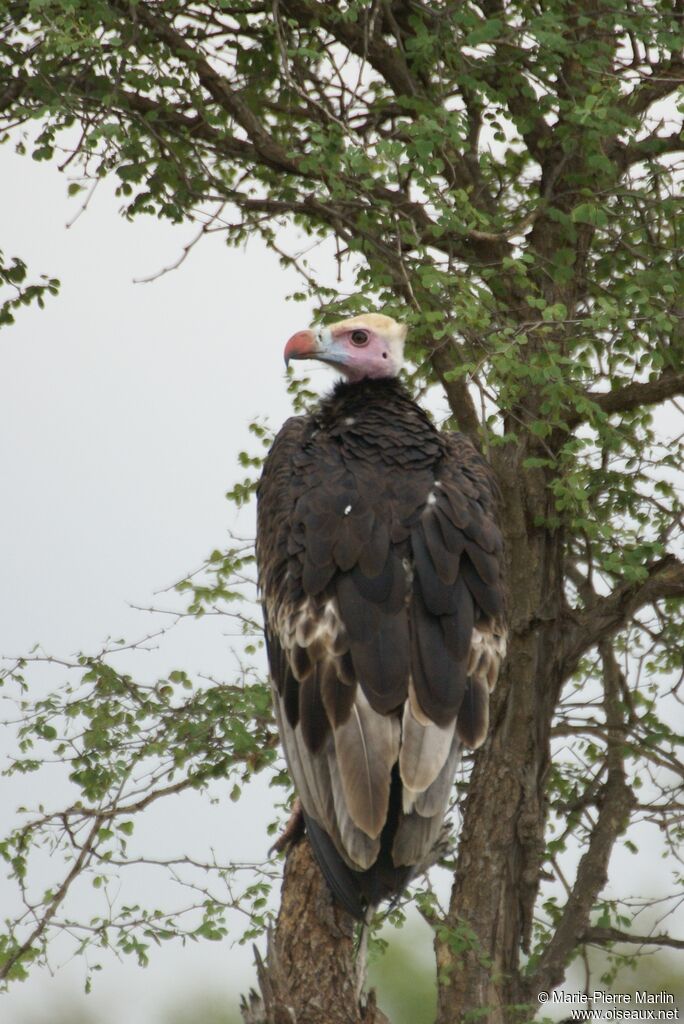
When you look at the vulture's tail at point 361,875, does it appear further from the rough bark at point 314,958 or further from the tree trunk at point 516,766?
the tree trunk at point 516,766

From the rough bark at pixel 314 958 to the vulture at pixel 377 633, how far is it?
1.32ft

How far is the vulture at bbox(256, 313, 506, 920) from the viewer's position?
13.6 feet

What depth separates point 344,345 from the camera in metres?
5.80

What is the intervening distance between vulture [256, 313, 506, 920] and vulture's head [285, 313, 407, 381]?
60 centimetres

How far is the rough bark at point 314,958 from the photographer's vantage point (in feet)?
15.0

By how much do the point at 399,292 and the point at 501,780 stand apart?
3.03 metres

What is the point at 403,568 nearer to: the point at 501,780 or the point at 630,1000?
the point at 501,780

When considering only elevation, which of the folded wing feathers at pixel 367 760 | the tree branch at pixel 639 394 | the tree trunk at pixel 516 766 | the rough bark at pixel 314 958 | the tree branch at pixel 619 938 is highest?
the tree branch at pixel 639 394

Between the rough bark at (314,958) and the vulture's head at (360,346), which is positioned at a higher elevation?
the vulture's head at (360,346)

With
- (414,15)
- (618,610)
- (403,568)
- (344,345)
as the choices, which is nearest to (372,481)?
(403,568)

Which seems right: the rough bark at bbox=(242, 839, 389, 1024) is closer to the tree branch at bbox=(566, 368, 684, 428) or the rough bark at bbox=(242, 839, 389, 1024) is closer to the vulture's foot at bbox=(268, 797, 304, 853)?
the vulture's foot at bbox=(268, 797, 304, 853)

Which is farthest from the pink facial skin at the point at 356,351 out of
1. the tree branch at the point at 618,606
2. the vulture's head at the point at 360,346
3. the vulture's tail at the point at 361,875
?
the tree branch at the point at 618,606

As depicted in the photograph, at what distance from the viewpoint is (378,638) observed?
14.0 ft

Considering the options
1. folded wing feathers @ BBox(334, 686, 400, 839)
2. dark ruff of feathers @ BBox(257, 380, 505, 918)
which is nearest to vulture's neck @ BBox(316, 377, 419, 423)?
dark ruff of feathers @ BBox(257, 380, 505, 918)
